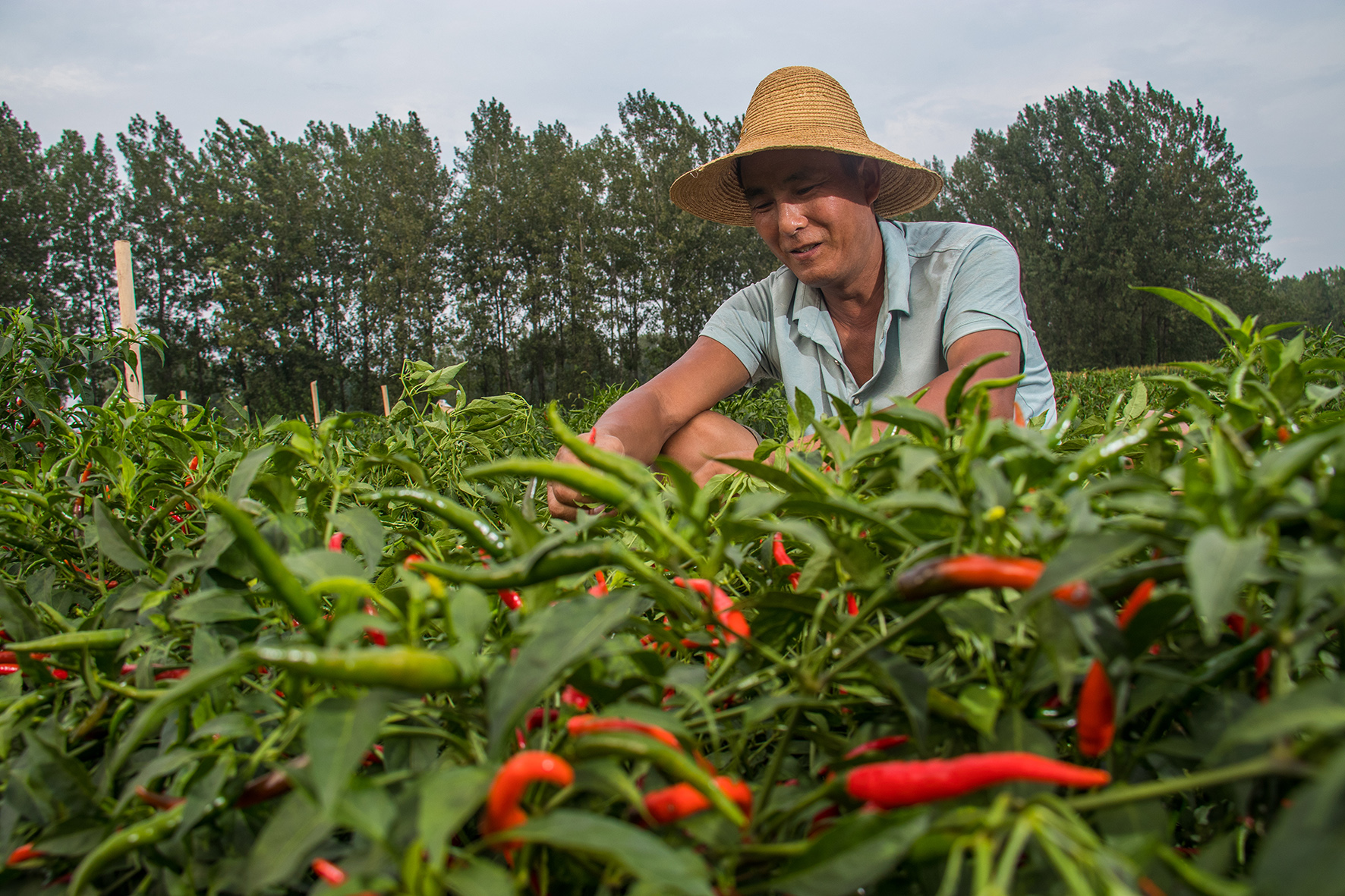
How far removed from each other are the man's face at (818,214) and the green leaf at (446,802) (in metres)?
1.82

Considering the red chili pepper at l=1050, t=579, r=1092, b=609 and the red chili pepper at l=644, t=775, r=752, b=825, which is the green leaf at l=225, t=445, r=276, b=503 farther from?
A: the red chili pepper at l=1050, t=579, r=1092, b=609

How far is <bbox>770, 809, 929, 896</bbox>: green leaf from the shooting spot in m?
0.26

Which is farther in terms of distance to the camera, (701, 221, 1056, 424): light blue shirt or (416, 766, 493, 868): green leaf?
(701, 221, 1056, 424): light blue shirt

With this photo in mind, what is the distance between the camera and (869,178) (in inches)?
83.4

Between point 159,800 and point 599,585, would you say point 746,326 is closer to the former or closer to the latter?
point 599,585

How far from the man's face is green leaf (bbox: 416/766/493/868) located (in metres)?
1.82

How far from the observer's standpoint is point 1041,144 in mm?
27562

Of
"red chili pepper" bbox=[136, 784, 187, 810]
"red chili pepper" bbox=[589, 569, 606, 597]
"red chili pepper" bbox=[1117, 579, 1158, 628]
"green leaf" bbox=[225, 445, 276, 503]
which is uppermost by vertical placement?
"green leaf" bbox=[225, 445, 276, 503]

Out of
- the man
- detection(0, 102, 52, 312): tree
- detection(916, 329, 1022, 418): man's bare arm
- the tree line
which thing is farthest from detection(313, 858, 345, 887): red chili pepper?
detection(0, 102, 52, 312): tree

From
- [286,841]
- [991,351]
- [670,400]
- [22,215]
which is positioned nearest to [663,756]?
[286,841]

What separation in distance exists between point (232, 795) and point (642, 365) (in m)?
27.7

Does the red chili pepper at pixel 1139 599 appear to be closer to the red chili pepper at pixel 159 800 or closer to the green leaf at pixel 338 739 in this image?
the green leaf at pixel 338 739

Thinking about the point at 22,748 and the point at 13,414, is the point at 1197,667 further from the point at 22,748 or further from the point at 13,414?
the point at 13,414

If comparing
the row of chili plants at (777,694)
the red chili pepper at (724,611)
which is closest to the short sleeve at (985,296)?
the row of chili plants at (777,694)
